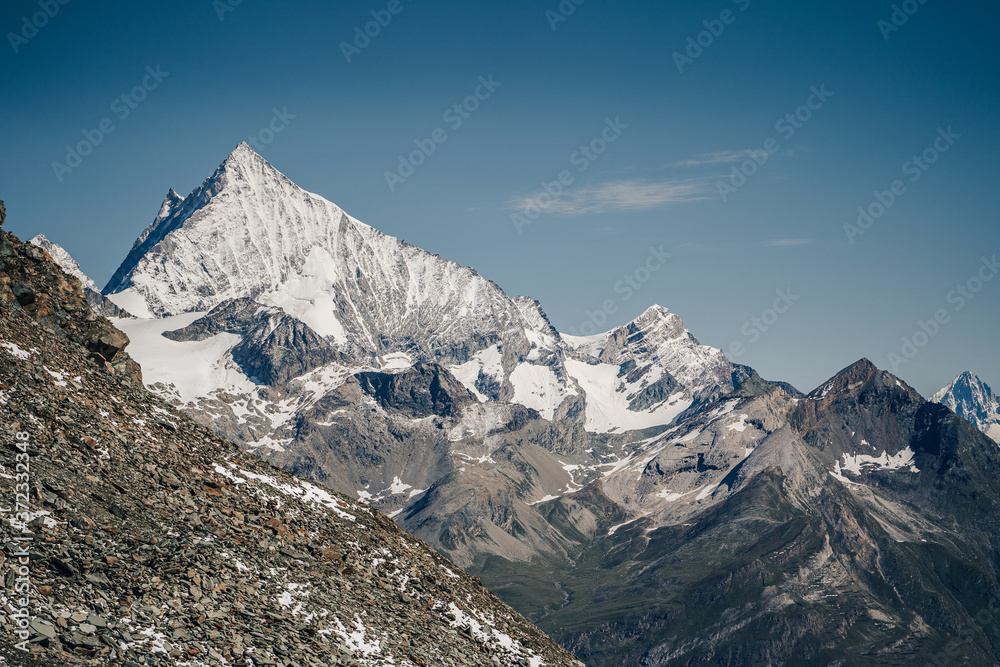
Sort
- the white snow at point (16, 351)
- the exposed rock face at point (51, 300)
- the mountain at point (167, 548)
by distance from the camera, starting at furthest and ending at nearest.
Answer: the exposed rock face at point (51, 300) → the white snow at point (16, 351) → the mountain at point (167, 548)

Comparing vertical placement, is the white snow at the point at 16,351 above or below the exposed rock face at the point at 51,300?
below

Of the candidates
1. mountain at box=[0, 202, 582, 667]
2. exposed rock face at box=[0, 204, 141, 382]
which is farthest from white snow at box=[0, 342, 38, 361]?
exposed rock face at box=[0, 204, 141, 382]

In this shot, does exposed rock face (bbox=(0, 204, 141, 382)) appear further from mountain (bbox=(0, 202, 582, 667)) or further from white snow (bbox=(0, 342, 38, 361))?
white snow (bbox=(0, 342, 38, 361))

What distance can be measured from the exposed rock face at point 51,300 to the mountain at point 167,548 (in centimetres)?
17

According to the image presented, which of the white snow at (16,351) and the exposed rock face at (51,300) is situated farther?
the exposed rock face at (51,300)

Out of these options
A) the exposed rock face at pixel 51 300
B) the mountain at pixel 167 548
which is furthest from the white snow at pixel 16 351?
the exposed rock face at pixel 51 300

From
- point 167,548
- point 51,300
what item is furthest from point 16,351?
point 167,548

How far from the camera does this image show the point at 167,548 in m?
56.6

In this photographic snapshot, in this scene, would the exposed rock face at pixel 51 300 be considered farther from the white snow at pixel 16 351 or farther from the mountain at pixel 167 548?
the white snow at pixel 16 351

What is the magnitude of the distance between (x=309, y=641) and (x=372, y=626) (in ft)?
22.0

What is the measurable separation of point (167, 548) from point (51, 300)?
30387mm

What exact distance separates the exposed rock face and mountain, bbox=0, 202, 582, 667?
0.55 feet

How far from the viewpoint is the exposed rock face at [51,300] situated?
244 ft

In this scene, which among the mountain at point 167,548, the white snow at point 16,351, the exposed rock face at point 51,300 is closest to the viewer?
the mountain at point 167,548
